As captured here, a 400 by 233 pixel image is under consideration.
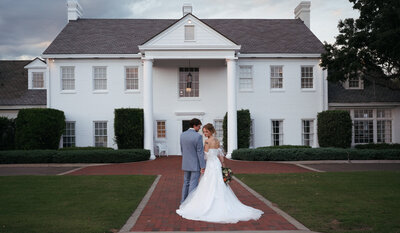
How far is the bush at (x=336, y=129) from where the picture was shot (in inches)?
959

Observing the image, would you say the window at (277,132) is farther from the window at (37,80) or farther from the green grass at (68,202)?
the window at (37,80)

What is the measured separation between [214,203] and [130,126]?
15572 mm

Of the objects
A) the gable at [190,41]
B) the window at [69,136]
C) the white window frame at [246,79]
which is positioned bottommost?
the window at [69,136]

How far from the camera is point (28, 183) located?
44.6 feet

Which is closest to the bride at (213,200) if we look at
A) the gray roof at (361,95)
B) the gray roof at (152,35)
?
the gray roof at (152,35)

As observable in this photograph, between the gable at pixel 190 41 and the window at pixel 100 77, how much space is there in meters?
4.07

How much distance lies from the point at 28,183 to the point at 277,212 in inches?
335

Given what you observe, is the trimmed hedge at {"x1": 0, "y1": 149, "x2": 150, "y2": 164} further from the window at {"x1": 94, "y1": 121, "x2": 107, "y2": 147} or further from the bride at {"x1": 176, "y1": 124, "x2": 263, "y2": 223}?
the bride at {"x1": 176, "y1": 124, "x2": 263, "y2": 223}

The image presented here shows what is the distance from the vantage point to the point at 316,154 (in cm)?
2178

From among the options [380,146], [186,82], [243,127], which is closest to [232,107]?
[243,127]

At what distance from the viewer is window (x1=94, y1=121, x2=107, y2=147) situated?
25938mm

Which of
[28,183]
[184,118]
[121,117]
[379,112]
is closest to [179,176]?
[28,183]

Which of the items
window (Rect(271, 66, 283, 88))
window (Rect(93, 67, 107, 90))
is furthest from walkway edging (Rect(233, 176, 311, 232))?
window (Rect(93, 67, 107, 90))

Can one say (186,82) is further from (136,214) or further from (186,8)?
(136,214)
